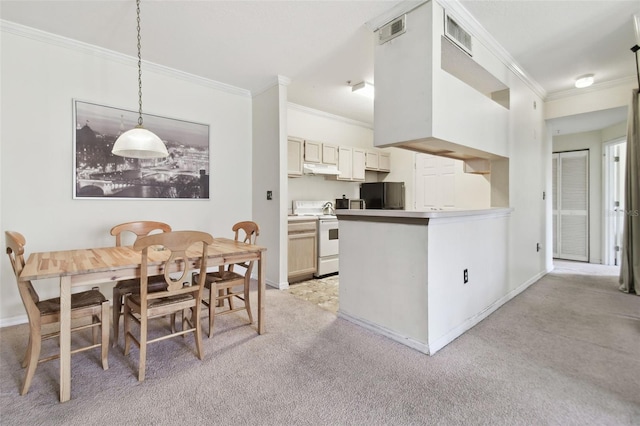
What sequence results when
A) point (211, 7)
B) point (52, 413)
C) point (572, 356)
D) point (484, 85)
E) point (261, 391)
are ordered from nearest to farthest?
point (52, 413) → point (261, 391) → point (572, 356) → point (211, 7) → point (484, 85)

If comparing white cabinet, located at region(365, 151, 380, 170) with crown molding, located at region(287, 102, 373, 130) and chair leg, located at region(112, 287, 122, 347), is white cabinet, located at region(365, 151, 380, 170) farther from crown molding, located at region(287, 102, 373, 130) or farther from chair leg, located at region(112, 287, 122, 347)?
chair leg, located at region(112, 287, 122, 347)

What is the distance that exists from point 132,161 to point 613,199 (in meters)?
7.35

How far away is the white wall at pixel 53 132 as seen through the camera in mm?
2637

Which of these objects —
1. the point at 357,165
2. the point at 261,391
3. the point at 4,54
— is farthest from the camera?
the point at 357,165

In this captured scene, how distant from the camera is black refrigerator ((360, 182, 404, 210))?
5426 mm

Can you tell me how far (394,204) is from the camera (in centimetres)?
550

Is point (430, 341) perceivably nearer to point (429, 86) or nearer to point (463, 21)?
point (429, 86)

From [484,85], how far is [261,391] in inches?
145

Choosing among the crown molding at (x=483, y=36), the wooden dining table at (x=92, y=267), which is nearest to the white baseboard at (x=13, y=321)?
the wooden dining table at (x=92, y=267)

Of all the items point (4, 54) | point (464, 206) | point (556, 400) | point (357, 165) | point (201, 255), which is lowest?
point (556, 400)

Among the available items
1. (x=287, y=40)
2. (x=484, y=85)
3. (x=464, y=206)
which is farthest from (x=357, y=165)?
(x=287, y=40)

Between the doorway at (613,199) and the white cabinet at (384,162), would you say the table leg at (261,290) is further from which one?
the doorway at (613,199)

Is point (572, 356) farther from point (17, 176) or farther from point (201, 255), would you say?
point (17, 176)

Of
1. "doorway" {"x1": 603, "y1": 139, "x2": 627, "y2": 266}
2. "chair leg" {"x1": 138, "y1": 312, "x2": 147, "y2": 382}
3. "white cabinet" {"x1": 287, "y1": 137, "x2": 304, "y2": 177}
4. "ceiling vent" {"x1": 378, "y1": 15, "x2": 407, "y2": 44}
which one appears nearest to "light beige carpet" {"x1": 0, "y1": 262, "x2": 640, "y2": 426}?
"chair leg" {"x1": 138, "y1": 312, "x2": 147, "y2": 382}
